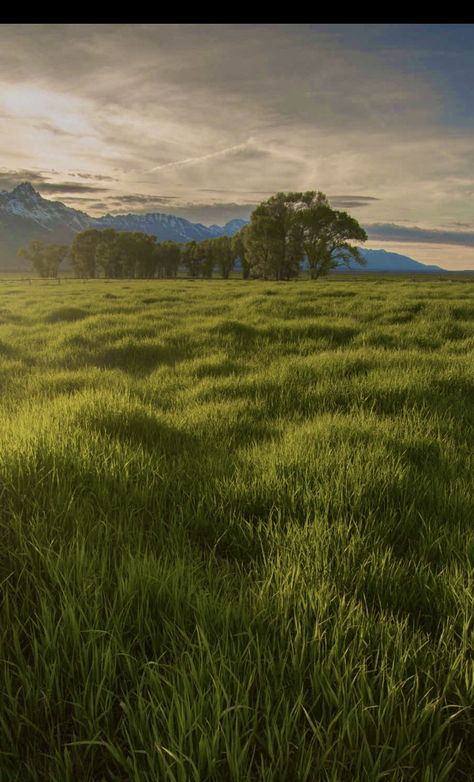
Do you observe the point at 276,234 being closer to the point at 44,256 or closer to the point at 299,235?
the point at 299,235

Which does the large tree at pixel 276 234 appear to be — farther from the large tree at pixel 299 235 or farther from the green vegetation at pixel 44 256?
the green vegetation at pixel 44 256

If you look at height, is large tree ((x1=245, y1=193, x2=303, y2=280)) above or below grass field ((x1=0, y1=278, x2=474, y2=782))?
above

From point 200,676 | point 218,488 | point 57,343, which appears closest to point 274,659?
point 200,676

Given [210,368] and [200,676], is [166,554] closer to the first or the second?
[200,676]

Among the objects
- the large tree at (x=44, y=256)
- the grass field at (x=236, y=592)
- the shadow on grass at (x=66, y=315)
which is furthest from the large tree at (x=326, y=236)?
the large tree at (x=44, y=256)

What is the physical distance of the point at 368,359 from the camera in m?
7.10

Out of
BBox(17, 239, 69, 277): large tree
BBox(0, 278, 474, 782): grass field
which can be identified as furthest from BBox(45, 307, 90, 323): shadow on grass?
BBox(17, 239, 69, 277): large tree

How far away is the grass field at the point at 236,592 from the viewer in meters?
1.31

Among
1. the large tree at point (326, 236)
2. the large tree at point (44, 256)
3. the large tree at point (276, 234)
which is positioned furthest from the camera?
the large tree at point (44, 256)

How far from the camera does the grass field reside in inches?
51.5

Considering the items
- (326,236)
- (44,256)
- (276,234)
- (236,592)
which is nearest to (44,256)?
(44,256)

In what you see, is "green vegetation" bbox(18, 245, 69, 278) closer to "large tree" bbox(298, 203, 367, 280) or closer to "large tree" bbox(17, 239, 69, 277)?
"large tree" bbox(17, 239, 69, 277)

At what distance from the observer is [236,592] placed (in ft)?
6.72
